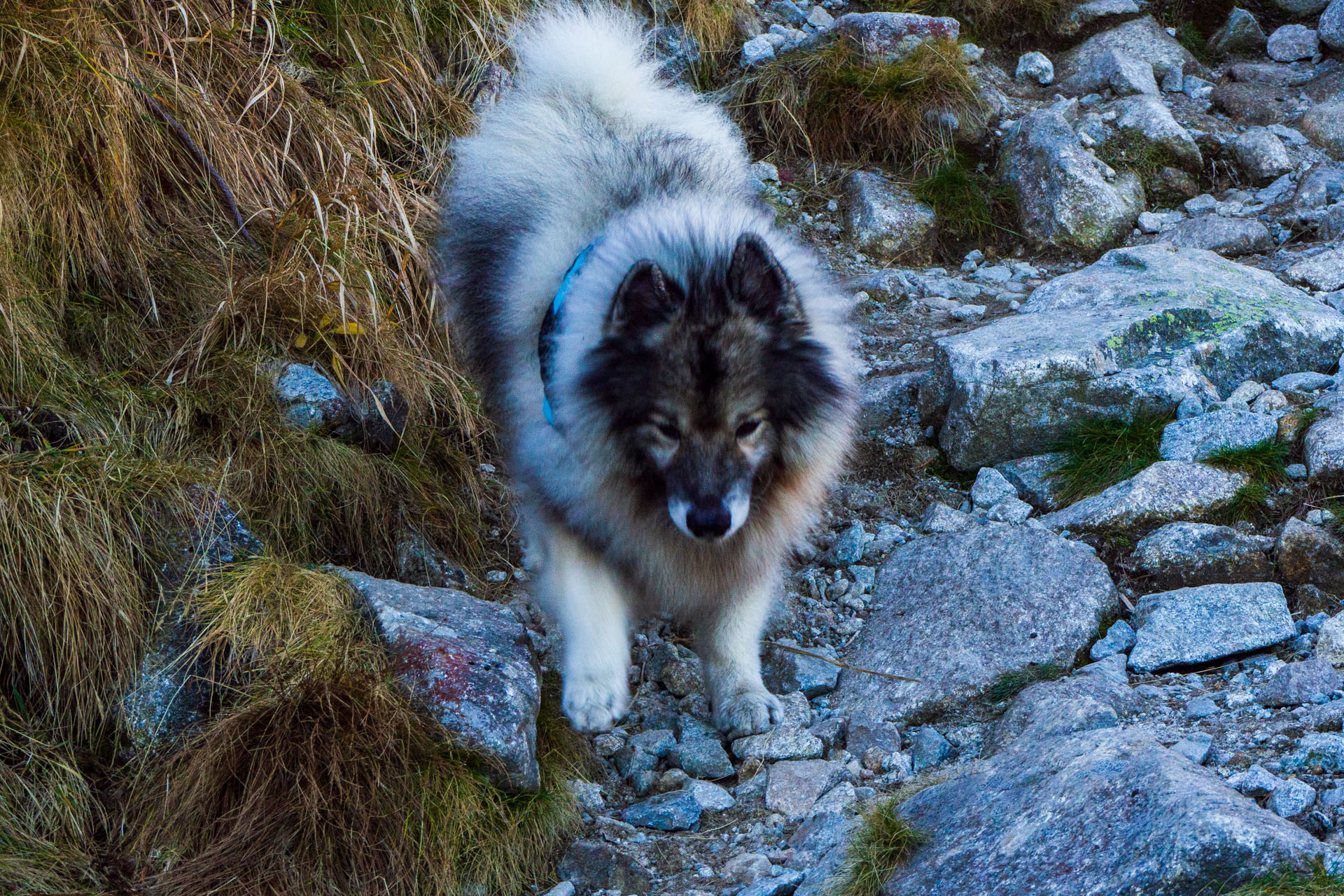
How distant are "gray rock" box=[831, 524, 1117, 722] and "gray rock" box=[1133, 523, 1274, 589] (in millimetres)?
164

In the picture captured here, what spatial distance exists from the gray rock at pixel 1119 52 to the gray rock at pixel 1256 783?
4.72 metres

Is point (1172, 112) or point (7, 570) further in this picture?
point (1172, 112)

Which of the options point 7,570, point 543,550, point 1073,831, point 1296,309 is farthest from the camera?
point 1296,309

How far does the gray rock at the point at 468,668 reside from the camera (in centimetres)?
280

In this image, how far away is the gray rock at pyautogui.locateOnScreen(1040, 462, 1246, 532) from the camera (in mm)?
3475

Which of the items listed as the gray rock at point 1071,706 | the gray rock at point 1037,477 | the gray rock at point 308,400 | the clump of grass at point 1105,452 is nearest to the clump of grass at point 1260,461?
the clump of grass at point 1105,452

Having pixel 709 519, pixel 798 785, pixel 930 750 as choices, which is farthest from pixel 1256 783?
pixel 709 519

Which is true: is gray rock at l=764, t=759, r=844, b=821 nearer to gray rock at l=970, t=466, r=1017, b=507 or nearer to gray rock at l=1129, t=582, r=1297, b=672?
gray rock at l=1129, t=582, r=1297, b=672

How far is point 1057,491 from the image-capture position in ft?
12.7

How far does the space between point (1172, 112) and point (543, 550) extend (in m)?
4.20

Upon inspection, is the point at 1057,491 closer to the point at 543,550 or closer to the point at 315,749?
the point at 543,550

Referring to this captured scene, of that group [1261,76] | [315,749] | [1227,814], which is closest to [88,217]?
[315,749]

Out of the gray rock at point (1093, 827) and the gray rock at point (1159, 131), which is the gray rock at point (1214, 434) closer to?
the gray rock at point (1093, 827)

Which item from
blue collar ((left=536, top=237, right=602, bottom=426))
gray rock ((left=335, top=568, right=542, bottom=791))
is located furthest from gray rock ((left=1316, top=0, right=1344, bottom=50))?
gray rock ((left=335, top=568, right=542, bottom=791))
